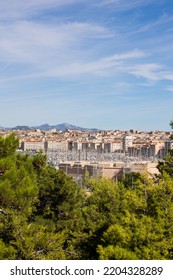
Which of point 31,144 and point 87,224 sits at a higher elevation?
point 31,144

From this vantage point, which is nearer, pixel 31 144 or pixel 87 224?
pixel 87 224

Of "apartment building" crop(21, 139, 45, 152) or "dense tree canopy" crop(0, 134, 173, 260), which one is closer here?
"dense tree canopy" crop(0, 134, 173, 260)

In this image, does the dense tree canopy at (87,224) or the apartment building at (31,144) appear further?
the apartment building at (31,144)

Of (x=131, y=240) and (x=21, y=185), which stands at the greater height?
(x=21, y=185)

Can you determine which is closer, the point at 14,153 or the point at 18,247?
the point at 18,247

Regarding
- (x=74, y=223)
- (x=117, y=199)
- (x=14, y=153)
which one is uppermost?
(x=14, y=153)

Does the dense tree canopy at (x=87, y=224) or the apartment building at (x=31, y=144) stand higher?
the apartment building at (x=31, y=144)

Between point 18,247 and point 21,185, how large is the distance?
74 centimetres

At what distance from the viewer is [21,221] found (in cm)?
546

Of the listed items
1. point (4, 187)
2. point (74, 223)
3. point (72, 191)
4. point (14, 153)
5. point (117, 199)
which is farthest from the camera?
point (72, 191)

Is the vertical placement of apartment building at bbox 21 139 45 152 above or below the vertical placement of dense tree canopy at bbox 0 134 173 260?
above
